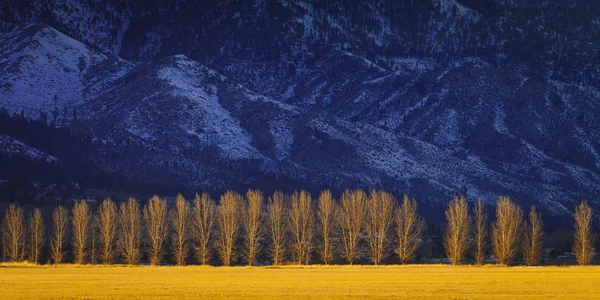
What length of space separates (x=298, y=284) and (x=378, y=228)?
59618mm

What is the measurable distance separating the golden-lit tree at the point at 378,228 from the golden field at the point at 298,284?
79.6ft

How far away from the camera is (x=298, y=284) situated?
86812 millimetres

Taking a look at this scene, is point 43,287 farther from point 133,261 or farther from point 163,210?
point 163,210

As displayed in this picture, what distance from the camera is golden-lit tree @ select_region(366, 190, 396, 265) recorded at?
5325 inches

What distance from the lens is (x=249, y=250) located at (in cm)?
14262

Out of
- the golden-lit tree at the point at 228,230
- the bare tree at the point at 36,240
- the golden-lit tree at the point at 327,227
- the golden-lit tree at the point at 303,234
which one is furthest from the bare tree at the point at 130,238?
the golden-lit tree at the point at 327,227

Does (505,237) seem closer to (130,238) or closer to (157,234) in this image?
(157,234)

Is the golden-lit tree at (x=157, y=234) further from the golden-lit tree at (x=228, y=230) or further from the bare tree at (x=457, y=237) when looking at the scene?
the bare tree at (x=457, y=237)

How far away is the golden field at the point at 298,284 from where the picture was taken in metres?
75.5

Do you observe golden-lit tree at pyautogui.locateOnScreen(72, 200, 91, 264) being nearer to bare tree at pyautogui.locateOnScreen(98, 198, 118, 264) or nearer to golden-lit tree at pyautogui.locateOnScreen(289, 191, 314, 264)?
bare tree at pyautogui.locateOnScreen(98, 198, 118, 264)

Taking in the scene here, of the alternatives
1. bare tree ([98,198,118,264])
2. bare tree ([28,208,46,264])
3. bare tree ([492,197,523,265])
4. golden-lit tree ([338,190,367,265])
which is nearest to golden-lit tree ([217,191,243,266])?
bare tree ([98,198,118,264])

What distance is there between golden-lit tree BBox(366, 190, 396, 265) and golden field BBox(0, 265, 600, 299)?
79.6 feet

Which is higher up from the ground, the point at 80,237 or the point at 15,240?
the point at 80,237

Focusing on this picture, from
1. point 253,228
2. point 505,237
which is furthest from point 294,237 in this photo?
point 505,237
